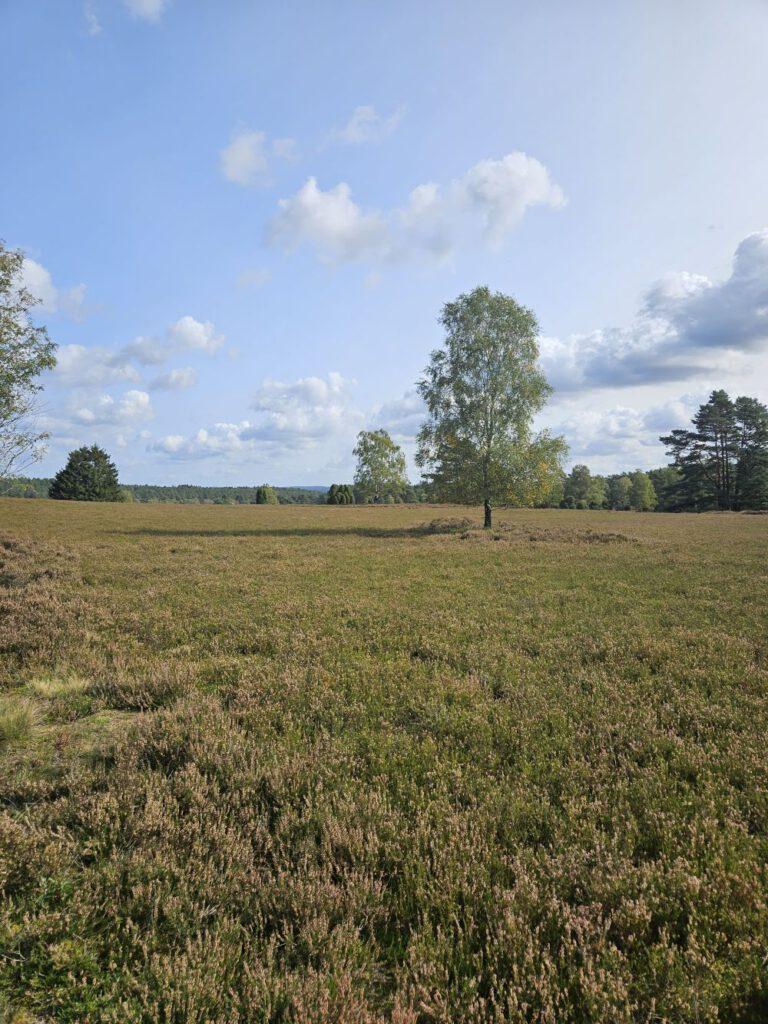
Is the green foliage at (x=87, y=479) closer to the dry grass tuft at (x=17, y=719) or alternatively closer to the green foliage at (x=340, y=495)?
the green foliage at (x=340, y=495)

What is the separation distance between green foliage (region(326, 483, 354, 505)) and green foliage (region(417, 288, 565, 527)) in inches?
2470

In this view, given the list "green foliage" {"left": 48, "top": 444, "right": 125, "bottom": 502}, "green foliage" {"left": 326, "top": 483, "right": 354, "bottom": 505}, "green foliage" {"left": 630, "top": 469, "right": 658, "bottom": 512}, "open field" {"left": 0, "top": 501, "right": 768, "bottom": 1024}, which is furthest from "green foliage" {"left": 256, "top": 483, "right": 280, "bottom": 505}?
"open field" {"left": 0, "top": 501, "right": 768, "bottom": 1024}

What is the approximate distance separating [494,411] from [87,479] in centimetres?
7641

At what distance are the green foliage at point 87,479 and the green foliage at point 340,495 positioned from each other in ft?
129

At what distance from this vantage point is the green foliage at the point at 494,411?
3206 centimetres

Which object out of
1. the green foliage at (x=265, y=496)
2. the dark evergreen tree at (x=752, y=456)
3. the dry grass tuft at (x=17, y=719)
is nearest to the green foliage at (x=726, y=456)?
the dark evergreen tree at (x=752, y=456)

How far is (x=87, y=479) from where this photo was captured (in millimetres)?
81438

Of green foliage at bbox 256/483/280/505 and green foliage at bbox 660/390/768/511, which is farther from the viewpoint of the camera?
green foliage at bbox 256/483/280/505

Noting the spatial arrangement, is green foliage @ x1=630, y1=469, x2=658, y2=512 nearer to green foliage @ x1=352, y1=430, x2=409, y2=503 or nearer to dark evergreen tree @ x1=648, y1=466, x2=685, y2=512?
dark evergreen tree @ x1=648, y1=466, x2=685, y2=512

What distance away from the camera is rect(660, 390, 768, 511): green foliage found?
72500 mm

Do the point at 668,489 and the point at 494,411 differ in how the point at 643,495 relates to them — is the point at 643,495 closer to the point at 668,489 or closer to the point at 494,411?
the point at 668,489

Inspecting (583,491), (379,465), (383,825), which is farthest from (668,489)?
(383,825)

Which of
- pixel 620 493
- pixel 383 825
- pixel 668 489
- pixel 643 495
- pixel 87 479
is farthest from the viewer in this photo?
pixel 620 493

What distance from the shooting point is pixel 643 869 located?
121 inches
